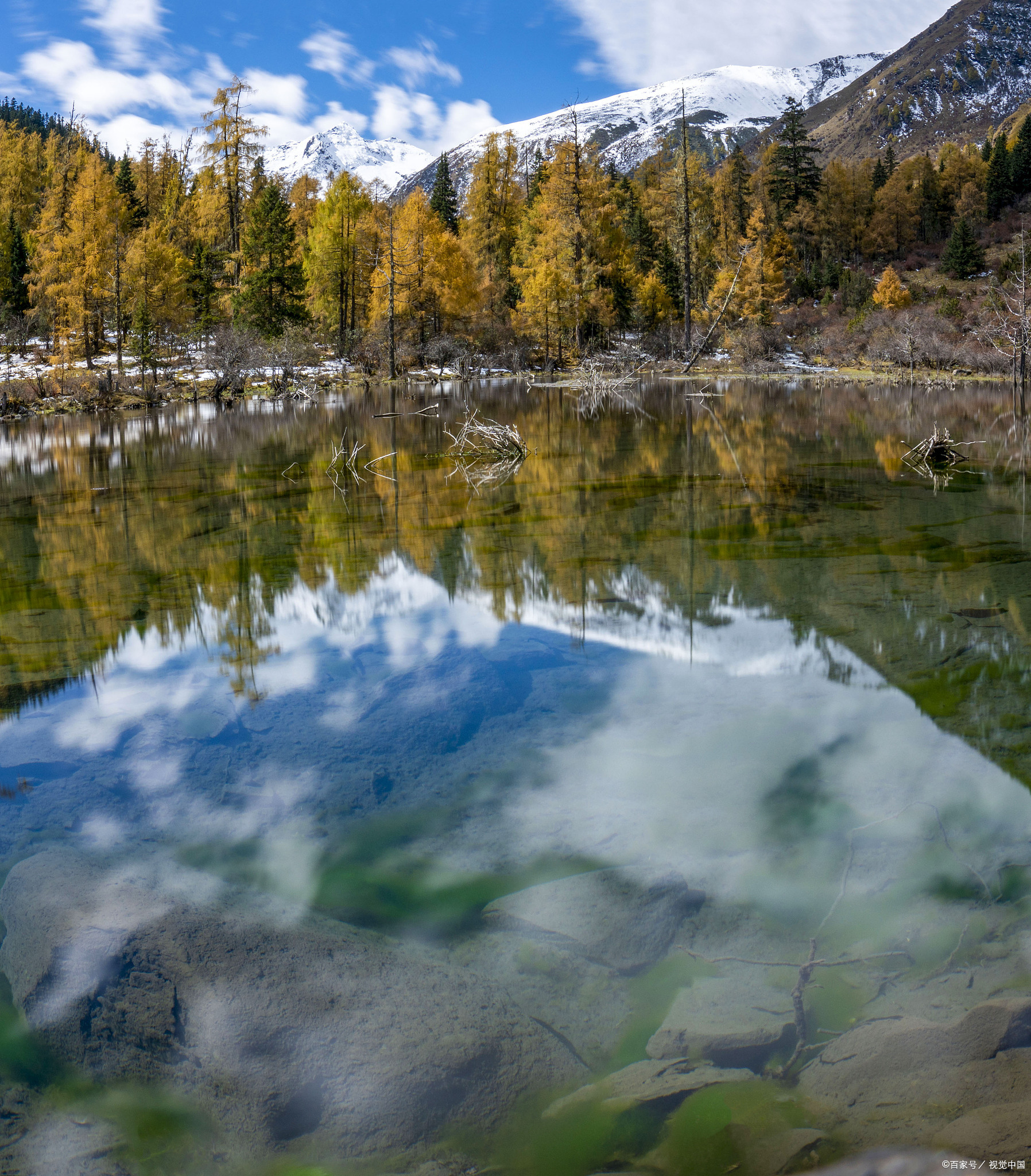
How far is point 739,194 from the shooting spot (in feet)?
228

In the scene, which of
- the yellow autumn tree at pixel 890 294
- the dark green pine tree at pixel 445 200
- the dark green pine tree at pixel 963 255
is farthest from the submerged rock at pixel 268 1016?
the dark green pine tree at pixel 963 255

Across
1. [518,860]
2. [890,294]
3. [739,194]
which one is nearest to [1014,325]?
[890,294]

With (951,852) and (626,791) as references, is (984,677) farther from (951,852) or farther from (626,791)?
(626,791)

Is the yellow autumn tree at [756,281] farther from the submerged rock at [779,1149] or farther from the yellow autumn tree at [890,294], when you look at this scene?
the submerged rock at [779,1149]

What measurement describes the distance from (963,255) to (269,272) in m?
51.3

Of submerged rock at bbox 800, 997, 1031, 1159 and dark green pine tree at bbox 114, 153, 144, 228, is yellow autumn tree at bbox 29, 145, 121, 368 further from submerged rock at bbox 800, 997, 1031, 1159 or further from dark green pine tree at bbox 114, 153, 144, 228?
submerged rock at bbox 800, 997, 1031, 1159

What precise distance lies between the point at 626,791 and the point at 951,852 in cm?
123

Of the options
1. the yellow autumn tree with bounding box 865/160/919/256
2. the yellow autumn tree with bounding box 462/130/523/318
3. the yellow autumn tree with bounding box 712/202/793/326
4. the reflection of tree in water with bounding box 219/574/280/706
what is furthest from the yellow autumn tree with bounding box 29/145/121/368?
the yellow autumn tree with bounding box 865/160/919/256

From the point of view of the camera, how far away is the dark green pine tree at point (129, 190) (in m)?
57.0

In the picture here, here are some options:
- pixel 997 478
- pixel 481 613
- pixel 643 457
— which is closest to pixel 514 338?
pixel 643 457

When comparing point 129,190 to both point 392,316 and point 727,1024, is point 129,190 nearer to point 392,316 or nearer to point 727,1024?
point 392,316

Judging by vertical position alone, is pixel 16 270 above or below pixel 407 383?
above

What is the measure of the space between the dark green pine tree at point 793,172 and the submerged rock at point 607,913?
7795 centimetres

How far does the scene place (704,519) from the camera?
908cm
